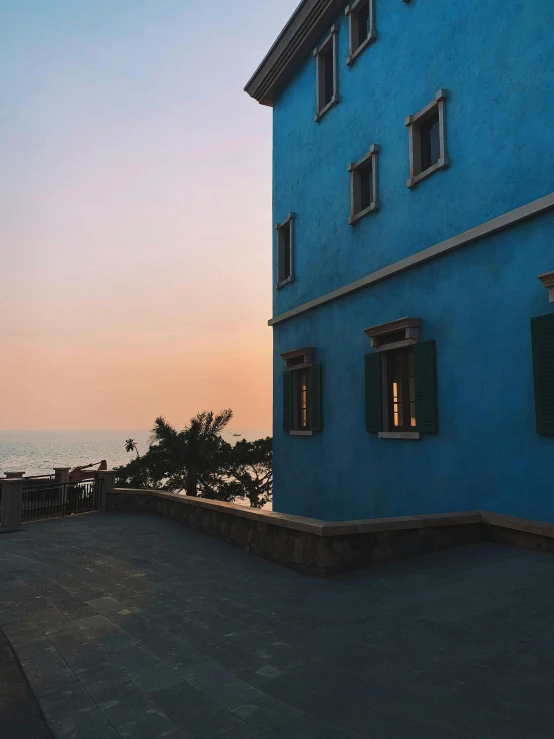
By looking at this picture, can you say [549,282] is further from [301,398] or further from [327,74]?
[327,74]

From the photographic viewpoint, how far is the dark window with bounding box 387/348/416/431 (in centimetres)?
1046

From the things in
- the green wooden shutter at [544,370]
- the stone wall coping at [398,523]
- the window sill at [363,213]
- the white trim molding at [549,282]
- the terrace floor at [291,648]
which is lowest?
the terrace floor at [291,648]

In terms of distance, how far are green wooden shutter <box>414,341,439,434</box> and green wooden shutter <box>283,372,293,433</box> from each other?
5157 millimetres

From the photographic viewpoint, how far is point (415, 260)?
10.1 meters

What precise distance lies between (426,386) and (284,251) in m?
7.76

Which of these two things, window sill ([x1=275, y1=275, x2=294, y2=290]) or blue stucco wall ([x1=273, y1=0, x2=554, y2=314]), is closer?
blue stucco wall ([x1=273, y1=0, x2=554, y2=314])

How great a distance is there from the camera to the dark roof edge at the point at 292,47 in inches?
531

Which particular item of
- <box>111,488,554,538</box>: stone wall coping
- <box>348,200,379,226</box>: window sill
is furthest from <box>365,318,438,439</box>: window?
<box>348,200,379,226</box>: window sill

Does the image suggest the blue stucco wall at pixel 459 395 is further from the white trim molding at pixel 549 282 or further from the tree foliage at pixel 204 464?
the tree foliage at pixel 204 464

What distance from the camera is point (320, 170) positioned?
45.9 feet

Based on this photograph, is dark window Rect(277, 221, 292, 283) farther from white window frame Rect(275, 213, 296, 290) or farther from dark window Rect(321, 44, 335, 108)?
dark window Rect(321, 44, 335, 108)

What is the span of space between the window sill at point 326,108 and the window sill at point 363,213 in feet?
10.3

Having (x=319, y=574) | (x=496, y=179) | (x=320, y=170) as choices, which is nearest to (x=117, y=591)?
(x=319, y=574)

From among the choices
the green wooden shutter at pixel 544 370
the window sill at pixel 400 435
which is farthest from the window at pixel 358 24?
the window sill at pixel 400 435
